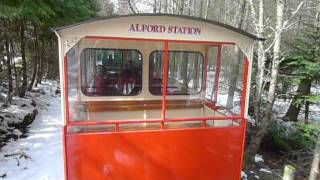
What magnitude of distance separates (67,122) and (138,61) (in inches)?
86.7

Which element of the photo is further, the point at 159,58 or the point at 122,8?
the point at 122,8

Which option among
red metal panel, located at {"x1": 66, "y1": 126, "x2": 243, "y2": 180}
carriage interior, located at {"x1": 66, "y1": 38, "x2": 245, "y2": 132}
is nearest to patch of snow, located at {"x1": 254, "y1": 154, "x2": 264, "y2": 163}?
carriage interior, located at {"x1": 66, "y1": 38, "x2": 245, "y2": 132}

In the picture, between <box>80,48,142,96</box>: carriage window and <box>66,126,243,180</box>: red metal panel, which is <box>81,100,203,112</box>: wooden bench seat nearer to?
<box>80,48,142,96</box>: carriage window

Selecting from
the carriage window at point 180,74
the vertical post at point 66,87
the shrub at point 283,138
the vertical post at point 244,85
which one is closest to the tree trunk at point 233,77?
the carriage window at point 180,74

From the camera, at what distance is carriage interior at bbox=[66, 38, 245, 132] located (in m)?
6.00

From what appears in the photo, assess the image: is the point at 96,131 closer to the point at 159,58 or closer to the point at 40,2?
the point at 159,58

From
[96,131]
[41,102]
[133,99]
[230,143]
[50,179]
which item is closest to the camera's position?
[96,131]

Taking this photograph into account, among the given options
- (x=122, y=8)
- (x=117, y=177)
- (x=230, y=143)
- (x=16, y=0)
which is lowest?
(x=117, y=177)

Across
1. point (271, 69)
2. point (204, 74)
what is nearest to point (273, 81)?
point (271, 69)

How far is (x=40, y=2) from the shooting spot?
19.0ft

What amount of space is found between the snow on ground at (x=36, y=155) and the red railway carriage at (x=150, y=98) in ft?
4.88

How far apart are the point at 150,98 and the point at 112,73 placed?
945mm

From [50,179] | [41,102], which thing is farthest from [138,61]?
[41,102]

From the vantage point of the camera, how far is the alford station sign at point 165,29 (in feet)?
14.7
